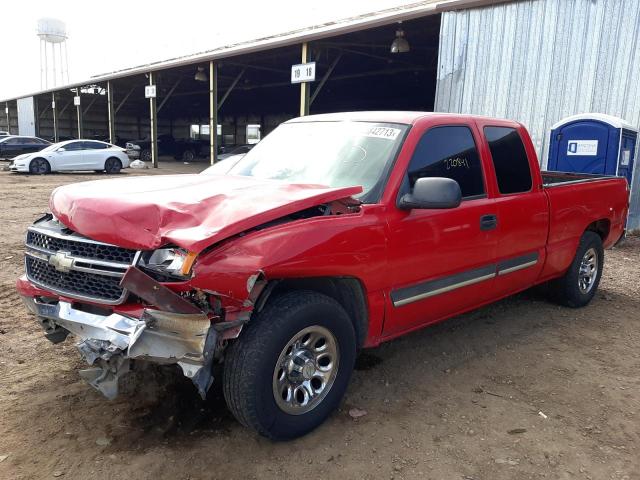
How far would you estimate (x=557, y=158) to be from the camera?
31.7ft

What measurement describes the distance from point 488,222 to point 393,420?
1667 millimetres

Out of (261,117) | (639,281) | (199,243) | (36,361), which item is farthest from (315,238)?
(261,117)

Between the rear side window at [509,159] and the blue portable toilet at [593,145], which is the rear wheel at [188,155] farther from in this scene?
the rear side window at [509,159]

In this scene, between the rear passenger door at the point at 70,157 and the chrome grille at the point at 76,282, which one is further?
the rear passenger door at the point at 70,157

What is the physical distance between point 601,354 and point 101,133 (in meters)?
47.4

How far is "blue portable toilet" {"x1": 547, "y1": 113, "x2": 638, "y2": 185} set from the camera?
884cm

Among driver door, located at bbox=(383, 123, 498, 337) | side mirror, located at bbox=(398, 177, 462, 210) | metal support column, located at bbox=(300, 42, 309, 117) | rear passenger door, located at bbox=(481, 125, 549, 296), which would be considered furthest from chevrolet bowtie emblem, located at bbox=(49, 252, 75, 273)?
metal support column, located at bbox=(300, 42, 309, 117)

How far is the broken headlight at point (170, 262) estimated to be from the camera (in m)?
2.47

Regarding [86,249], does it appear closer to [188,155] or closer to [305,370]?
[305,370]

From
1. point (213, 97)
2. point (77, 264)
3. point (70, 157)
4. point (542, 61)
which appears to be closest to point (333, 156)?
point (77, 264)

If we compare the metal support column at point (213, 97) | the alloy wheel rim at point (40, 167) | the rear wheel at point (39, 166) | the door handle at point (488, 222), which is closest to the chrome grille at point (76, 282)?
the door handle at point (488, 222)

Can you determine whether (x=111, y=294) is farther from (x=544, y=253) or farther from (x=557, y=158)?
(x=557, y=158)

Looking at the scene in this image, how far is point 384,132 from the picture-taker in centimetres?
366

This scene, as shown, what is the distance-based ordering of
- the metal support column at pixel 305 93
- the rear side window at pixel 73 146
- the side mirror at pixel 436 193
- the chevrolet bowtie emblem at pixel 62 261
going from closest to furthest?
1. the chevrolet bowtie emblem at pixel 62 261
2. the side mirror at pixel 436 193
3. the metal support column at pixel 305 93
4. the rear side window at pixel 73 146
